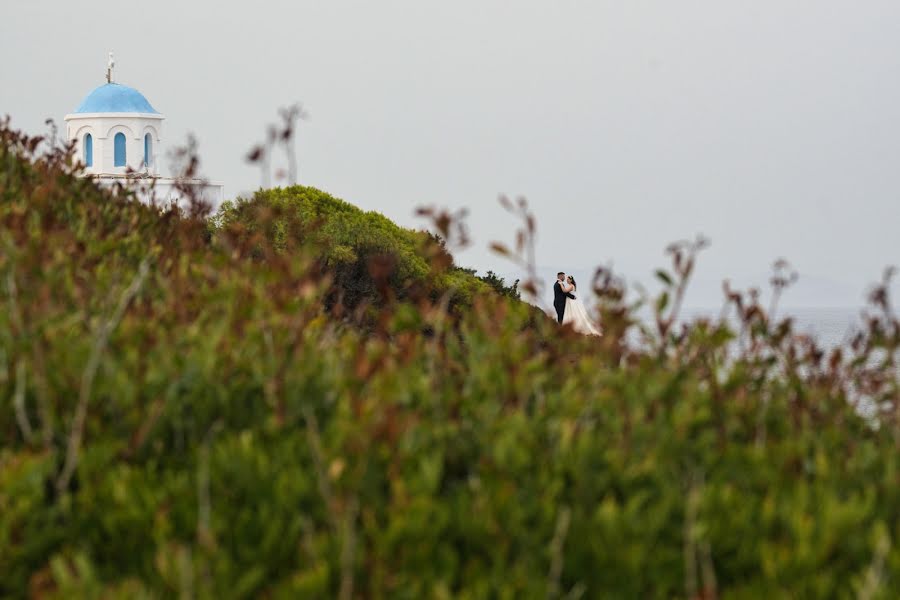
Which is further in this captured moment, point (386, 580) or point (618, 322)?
point (618, 322)

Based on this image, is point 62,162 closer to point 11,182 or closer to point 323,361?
point 11,182

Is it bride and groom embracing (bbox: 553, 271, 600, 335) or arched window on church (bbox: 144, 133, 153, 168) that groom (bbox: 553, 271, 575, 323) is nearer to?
bride and groom embracing (bbox: 553, 271, 600, 335)

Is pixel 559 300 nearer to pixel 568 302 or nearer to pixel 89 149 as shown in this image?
pixel 568 302

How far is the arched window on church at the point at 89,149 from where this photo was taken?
176 feet

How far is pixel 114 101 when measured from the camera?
53906mm

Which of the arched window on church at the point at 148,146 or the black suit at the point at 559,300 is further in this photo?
the arched window on church at the point at 148,146

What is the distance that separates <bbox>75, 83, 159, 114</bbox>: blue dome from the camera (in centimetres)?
5366

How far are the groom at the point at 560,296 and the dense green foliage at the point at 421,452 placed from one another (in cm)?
1825

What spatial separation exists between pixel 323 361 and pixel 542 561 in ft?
5.72

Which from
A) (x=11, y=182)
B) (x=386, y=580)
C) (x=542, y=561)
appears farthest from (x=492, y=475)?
(x=11, y=182)

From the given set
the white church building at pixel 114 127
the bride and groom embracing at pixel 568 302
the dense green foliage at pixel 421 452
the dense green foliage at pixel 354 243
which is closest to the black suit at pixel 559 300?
the bride and groom embracing at pixel 568 302

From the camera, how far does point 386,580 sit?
3.27 metres

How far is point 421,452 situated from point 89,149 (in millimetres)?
52718

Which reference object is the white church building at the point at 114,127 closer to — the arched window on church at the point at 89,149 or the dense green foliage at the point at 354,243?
the arched window on church at the point at 89,149
